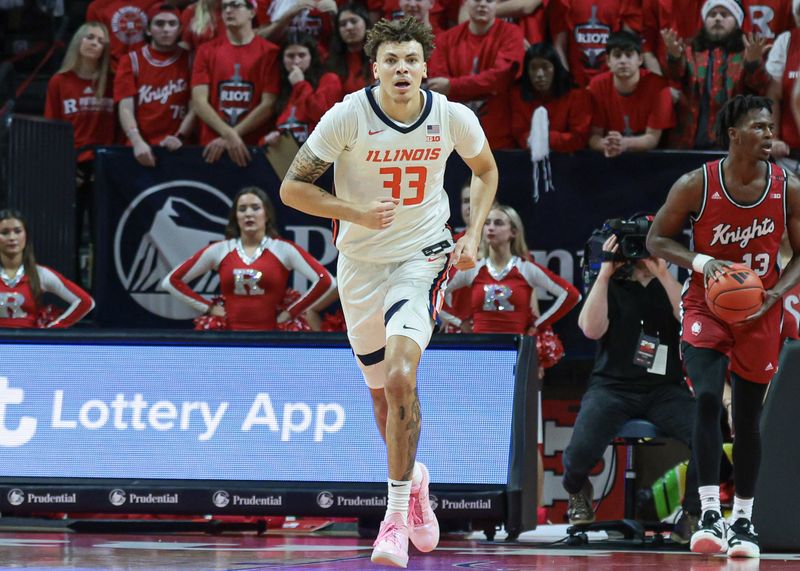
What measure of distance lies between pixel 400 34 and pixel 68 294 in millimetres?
5082

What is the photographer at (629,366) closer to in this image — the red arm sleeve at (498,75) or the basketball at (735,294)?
the basketball at (735,294)

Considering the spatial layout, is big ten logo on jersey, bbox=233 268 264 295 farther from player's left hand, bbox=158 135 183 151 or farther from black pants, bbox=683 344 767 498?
black pants, bbox=683 344 767 498

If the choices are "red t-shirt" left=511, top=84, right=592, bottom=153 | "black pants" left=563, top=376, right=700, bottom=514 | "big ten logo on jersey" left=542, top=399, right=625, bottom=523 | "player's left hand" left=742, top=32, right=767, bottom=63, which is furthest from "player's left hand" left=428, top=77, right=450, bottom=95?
"black pants" left=563, top=376, right=700, bottom=514

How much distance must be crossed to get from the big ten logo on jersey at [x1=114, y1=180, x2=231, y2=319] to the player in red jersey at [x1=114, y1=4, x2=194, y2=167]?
0.62 metres

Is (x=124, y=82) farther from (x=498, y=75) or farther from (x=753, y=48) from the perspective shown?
(x=753, y=48)

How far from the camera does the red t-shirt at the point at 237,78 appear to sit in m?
10.9

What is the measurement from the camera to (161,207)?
10633mm

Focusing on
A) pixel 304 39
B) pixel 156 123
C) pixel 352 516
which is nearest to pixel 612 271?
pixel 352 516

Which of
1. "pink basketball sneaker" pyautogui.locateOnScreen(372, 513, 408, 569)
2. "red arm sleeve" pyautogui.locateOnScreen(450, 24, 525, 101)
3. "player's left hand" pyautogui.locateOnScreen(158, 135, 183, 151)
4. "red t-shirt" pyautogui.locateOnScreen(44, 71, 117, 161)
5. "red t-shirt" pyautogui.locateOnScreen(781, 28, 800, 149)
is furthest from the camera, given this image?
"red t-shirt" pyautogui.locateOnScreen(44, 71, 117, 161)

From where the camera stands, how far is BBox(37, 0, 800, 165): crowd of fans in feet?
33.2

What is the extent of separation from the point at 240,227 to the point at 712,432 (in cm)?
460

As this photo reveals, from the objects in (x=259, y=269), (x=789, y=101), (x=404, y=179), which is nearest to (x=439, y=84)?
(x=259, y=269)

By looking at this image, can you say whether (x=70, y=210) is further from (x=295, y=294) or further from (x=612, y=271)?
(x=612, y=271)

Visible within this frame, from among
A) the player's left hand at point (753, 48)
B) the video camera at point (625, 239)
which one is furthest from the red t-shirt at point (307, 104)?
the video camera at point (625, 239)
